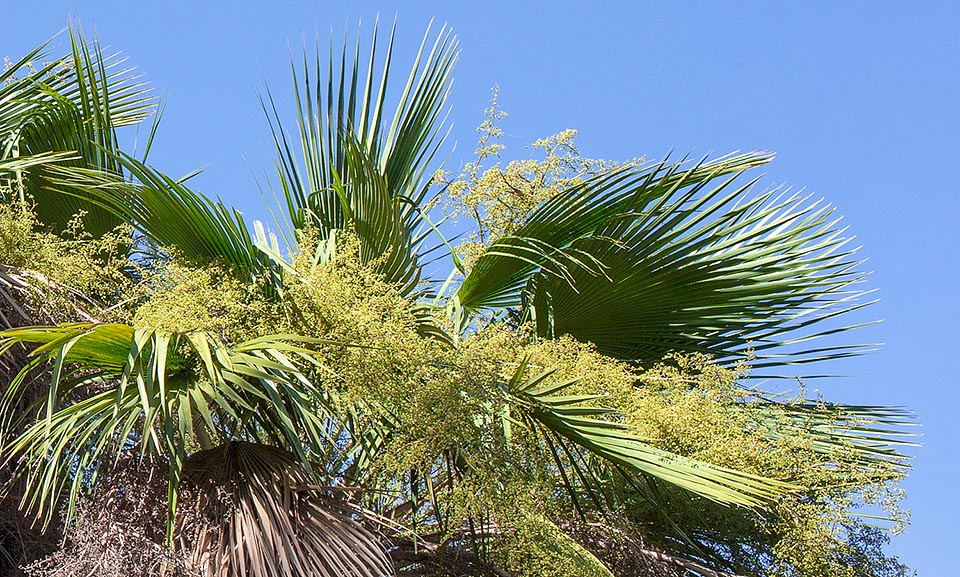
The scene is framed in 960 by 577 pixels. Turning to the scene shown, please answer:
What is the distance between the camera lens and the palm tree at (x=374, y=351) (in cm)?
348

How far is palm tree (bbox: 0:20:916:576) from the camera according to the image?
3.48 meters

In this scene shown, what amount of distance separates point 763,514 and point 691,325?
88cm

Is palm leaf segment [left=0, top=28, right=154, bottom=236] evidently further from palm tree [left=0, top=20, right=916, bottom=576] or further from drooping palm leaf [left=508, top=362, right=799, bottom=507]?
drooping palm leaf [left=508, top=362, right=799, bottom=507]

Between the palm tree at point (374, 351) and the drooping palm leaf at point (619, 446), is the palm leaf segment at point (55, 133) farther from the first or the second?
the drooping palm leaf at point (619, 446)

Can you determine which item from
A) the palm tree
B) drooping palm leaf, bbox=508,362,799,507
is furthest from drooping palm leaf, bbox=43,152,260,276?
drooping palm leaf, bbox=508,362,799,507

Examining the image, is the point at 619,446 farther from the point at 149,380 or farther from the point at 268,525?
the point at 149,380

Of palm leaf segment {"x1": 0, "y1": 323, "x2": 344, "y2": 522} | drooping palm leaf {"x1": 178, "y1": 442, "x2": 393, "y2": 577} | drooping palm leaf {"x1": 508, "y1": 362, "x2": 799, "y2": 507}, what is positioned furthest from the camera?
drooping palm leaf {"x1": 178, "y1": 442, "x2": 393, "y2": 577}

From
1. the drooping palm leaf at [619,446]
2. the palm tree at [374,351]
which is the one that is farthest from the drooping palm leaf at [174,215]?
the drooping palm leaf at [619,446]

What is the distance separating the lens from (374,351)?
354 centimetres

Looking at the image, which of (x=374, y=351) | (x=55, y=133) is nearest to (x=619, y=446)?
(x=374, y=351)

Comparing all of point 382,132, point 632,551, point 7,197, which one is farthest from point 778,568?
point 7,197

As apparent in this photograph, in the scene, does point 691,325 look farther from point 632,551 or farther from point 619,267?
point 632,551

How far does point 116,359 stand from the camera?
3568 mm

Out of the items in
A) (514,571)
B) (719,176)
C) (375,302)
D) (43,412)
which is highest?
(719,176)
